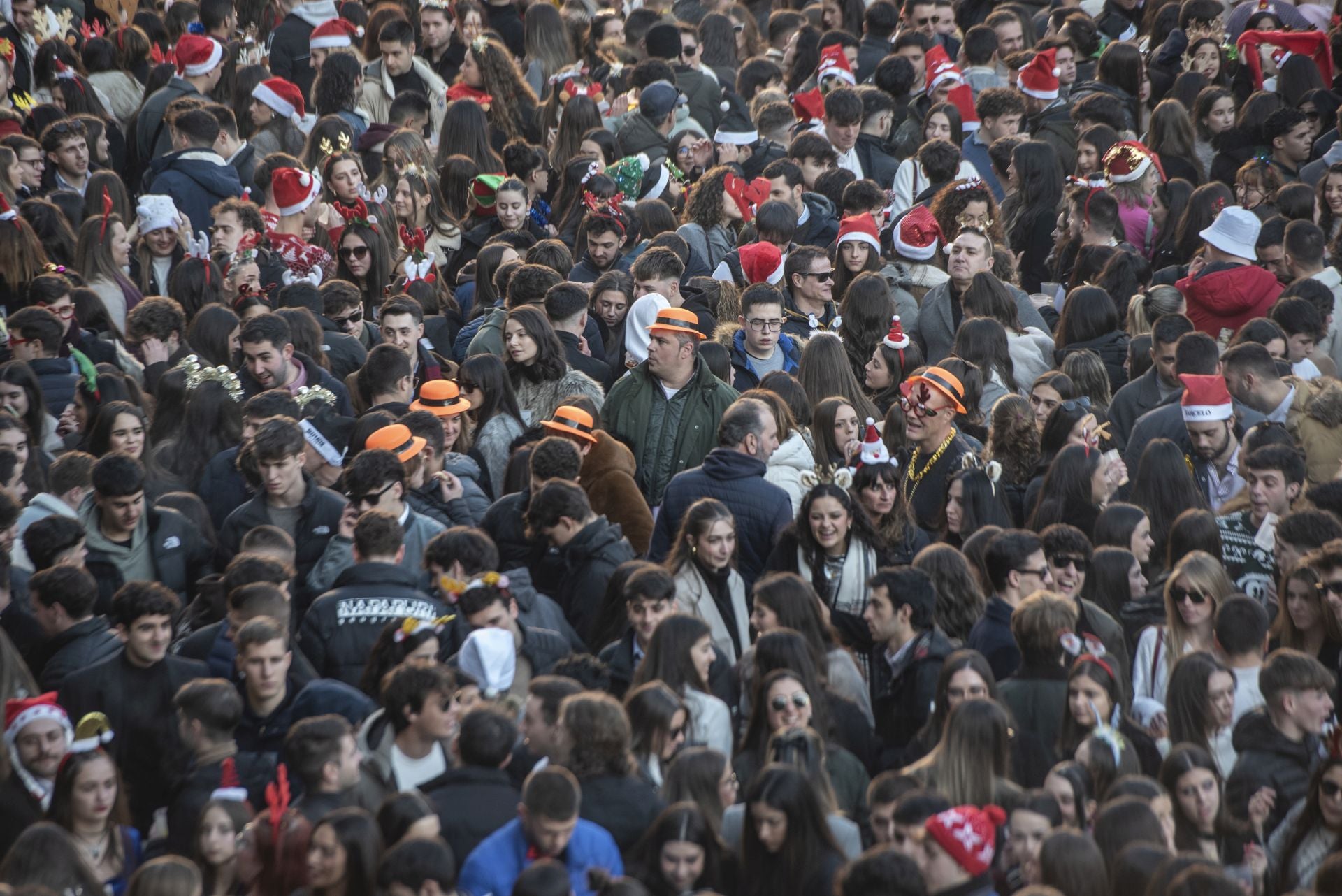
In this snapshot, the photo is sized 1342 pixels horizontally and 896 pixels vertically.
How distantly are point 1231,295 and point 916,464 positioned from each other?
2860mm

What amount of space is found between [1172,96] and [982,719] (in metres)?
8.94

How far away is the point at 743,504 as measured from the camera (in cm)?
748

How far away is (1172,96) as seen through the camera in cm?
1320

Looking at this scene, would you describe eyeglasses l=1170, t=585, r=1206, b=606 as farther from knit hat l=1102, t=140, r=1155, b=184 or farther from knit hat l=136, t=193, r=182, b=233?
knit hat l=136, t=193, r=182, b=233

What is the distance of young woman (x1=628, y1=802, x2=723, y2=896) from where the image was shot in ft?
16.8

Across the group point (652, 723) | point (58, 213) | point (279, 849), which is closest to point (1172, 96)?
point (58, 213)

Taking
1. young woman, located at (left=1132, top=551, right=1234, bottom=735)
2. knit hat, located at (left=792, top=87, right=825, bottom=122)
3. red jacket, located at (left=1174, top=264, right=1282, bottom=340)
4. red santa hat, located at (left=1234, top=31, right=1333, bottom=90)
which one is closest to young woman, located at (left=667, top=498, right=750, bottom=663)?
young woman, located at (left=1132, top=551, right=1234, bottom=735)

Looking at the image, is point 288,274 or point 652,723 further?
point 288,274

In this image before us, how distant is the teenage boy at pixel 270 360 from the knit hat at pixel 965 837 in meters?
4.49

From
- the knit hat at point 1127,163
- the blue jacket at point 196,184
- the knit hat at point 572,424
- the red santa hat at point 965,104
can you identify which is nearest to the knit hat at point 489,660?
the knit hat at point 572,424

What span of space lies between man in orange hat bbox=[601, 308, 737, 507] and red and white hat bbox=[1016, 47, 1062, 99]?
5823mm

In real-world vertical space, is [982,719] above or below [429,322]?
above

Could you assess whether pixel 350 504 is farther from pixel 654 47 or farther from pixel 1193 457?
pixel 654 47

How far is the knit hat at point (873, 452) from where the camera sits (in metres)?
7.35
